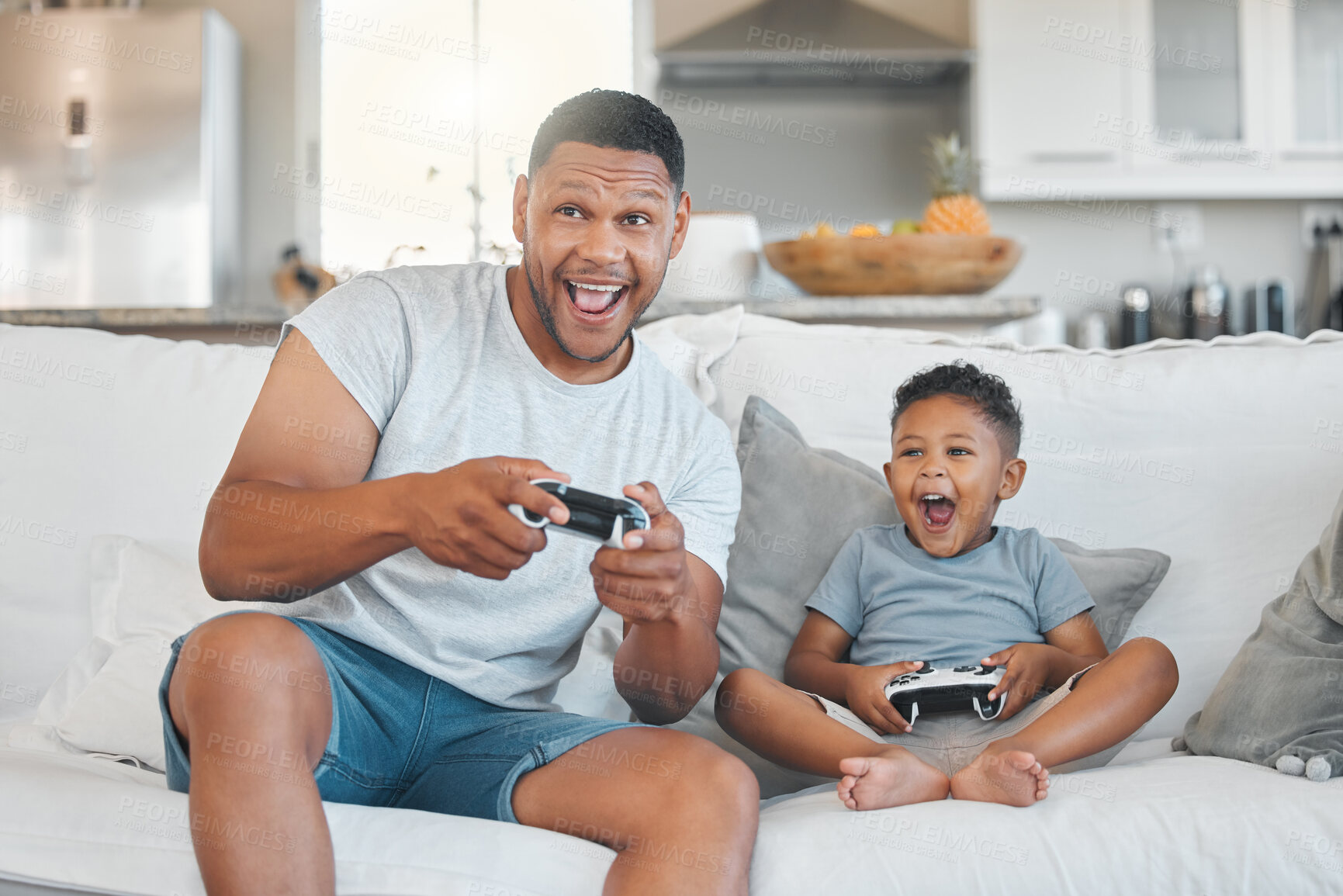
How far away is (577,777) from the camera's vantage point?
0.98 metres

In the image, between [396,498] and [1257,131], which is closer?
[396,498]

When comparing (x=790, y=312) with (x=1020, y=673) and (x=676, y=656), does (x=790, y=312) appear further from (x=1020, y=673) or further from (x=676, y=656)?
(x=676, y=656)

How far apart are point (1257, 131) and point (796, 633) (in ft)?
9.74

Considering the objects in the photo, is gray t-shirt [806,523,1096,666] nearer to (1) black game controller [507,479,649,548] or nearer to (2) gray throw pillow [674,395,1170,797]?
(2) gray throw pillow [674,395,1170,797]

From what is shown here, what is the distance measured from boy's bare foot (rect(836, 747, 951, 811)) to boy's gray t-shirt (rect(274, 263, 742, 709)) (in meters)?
0.26

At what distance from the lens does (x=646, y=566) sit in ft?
3.03

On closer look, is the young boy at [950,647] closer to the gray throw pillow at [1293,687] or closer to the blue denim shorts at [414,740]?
the gray throw pillow at [1293,687]

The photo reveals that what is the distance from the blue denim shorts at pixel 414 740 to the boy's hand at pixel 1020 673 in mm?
445

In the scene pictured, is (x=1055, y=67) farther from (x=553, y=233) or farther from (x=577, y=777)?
(x=577, y=777)

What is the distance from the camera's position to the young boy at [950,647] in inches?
43.4

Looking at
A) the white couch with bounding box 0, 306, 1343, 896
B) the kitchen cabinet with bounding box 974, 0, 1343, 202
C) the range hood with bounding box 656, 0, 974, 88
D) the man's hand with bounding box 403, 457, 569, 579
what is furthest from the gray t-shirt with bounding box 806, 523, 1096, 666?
the range hood with bounding box 656, 0, 974, 88

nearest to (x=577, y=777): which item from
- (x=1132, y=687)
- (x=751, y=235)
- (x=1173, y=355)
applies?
(x=1132, y=687)

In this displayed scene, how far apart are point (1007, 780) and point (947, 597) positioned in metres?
0.36

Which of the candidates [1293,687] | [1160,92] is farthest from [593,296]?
[1160,92]
